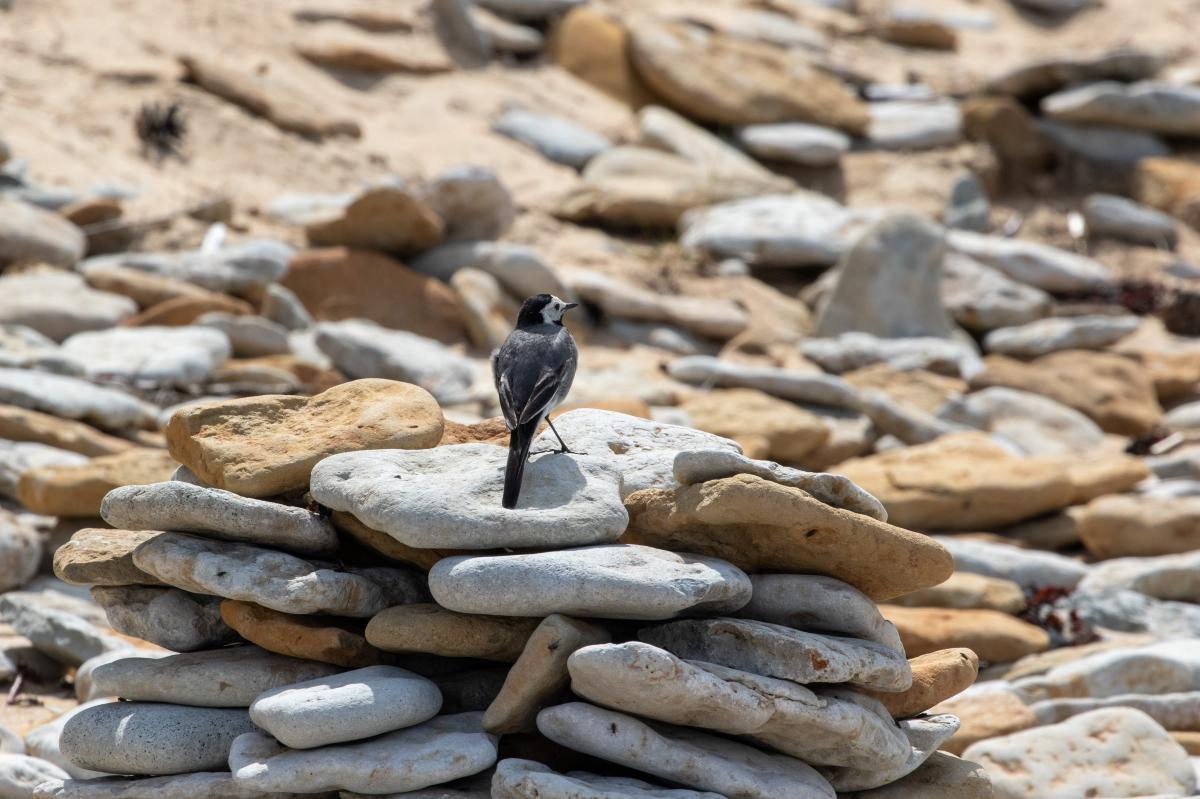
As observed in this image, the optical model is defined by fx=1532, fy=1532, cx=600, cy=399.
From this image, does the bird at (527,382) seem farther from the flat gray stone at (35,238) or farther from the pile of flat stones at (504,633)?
the flat gray stone at (35,238)

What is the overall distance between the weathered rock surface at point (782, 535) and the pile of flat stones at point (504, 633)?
10 mm

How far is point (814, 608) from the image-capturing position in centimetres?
513

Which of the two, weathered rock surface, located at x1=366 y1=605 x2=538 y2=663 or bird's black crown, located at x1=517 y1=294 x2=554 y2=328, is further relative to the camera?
bird's black crown, located at x1=517 y1=294 x2=554 y2=328

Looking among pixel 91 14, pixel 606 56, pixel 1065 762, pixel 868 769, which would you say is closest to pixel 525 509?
pixel 868 769

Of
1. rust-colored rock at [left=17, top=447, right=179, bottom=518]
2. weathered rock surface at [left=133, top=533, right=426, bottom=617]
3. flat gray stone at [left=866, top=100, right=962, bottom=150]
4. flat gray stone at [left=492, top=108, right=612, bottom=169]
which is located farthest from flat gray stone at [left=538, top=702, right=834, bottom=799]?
flat gray stone at [left=866, top=100, right=962, bottom=150]

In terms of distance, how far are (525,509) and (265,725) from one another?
102 centimetres

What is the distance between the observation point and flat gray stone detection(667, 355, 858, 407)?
1155cm

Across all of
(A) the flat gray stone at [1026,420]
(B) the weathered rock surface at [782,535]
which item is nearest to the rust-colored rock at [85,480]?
(B) the weathered rock surface at [782,535]

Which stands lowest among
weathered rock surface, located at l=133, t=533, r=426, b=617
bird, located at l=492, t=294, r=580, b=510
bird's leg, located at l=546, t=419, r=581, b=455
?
weathered rock surface, located at l=133, t=533, r=426, b=617

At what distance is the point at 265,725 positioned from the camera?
15.1 ft

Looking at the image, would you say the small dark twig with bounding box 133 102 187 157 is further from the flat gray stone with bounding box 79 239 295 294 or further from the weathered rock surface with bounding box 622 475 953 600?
the weathered rock surface with bounding box 622 475 953 600

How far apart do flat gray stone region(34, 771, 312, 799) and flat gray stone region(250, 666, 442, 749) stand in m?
0.20

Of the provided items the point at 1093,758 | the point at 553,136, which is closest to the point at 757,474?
the point at 1093,758

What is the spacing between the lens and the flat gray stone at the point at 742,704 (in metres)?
4.42
